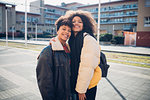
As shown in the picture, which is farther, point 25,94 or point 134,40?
point 134,40

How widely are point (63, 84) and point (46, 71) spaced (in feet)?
1.19

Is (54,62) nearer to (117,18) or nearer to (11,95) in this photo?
(11,95)

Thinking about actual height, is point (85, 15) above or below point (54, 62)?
above

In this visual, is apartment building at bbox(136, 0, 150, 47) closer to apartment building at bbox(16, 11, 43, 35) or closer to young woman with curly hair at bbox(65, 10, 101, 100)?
young woman with curly hair at bbox(65, 10, 101, 100)

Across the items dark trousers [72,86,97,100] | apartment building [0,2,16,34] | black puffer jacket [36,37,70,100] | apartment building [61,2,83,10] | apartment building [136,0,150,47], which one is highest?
apartment building [61,2,83,10]

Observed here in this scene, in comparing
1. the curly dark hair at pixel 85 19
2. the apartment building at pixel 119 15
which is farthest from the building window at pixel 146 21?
the curly dark hair at pixel 85 19

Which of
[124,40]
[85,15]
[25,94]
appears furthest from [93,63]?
[124,40]

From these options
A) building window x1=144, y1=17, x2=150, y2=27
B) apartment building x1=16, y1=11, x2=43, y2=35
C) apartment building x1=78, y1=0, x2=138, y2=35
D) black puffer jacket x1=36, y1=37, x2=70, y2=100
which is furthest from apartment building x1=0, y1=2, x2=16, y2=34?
black puffer jacket x1=36, y1=37, x2=70, y2=100

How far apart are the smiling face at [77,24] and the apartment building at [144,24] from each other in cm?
2819

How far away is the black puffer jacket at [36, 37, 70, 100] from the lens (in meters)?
1.91

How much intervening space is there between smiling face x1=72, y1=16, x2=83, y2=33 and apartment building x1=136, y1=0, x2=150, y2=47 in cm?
2819

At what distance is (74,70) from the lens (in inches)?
87.0

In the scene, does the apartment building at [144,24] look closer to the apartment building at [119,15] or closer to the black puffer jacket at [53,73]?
the apartment building at [119,15]

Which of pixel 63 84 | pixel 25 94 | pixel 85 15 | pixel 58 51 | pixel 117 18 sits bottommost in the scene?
pixel 25 94
